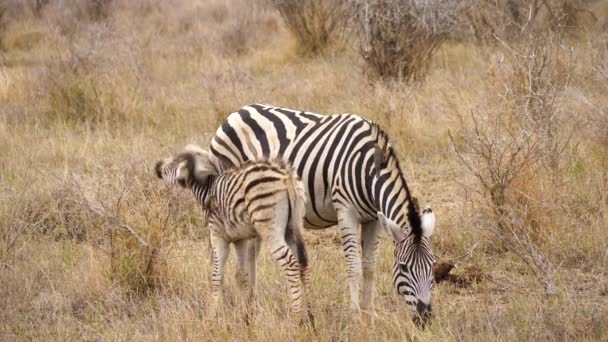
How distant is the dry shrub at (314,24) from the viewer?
15047mm

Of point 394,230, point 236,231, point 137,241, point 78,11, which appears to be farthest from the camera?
point 78,11

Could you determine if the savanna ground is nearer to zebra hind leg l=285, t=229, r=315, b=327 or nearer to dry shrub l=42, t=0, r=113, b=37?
zebra hind leg l=285, t=229, r=315, b=327

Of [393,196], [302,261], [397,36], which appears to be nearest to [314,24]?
[397,36]

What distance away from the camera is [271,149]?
5902mm

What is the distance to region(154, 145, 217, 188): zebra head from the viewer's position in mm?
5680

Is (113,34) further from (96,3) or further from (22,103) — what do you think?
(96,3)

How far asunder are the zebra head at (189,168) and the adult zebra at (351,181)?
0.24 meters

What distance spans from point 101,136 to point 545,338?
6686 mm

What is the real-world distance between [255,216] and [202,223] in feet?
9.39

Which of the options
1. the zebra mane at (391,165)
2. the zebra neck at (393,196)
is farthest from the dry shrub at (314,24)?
the zebra neck at (393,196)

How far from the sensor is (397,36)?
1159cm

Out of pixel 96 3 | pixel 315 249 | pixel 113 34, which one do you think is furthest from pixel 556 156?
pixel 96 3

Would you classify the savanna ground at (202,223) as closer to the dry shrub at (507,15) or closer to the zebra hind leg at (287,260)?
the zebra hind leg at (287,260)

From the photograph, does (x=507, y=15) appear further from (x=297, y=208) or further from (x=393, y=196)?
(x=297, y=208)
